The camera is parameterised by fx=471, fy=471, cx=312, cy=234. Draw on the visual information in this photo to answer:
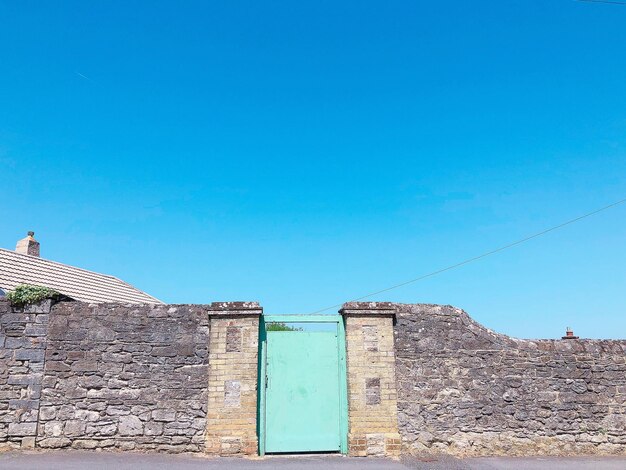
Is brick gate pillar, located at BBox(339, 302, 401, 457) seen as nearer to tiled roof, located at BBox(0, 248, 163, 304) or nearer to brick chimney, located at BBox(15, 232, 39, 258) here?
tiled roof, located at BBox(0, 248, 163, 304)

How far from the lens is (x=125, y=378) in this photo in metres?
7.42

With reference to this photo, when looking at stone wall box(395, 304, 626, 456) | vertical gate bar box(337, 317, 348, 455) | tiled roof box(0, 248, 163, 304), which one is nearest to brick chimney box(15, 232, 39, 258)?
tiled roof box(0, 248, 163, 304)

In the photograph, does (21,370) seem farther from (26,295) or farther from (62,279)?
(62,279)

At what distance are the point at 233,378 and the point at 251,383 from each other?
0.97 feet

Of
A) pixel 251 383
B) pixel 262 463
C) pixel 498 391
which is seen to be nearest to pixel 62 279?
pixel 251 383

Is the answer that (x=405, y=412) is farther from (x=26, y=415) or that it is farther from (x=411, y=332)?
(x=26, y=415)

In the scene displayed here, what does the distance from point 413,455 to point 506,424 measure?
1.70 meters

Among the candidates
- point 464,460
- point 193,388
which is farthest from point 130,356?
point 464,460

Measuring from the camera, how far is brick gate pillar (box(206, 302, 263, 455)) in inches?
284

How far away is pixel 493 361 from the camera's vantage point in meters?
8.02

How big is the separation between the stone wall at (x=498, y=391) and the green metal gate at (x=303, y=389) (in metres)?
1.02

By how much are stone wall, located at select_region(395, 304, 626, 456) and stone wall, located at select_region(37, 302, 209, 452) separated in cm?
337

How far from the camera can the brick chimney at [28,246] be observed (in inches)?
594

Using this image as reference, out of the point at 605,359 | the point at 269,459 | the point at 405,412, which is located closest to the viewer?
the point at 269,459
